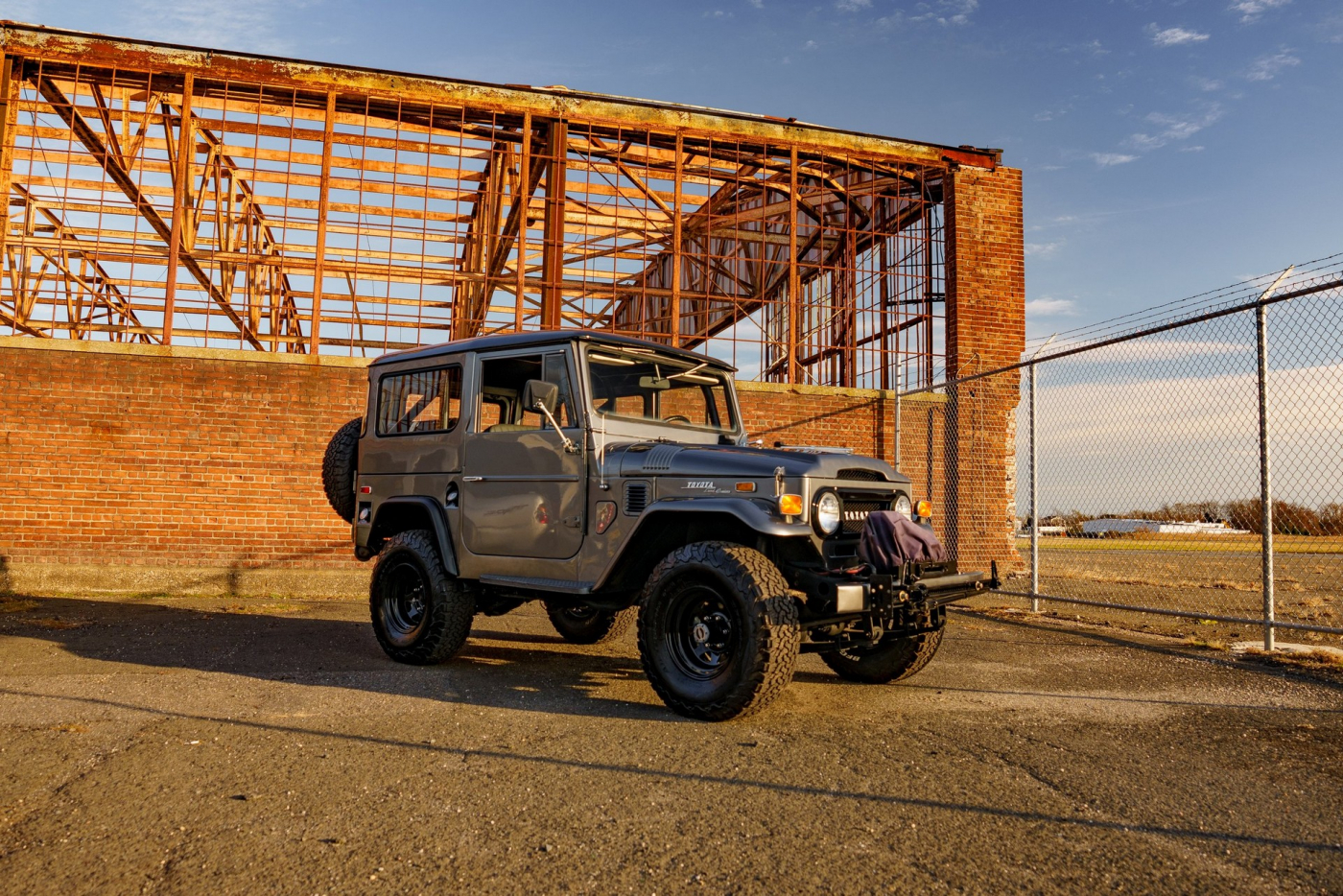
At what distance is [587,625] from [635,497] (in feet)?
8.28

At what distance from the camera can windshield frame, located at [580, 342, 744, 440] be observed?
18.5 feet

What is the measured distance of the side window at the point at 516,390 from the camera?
5.67 metres

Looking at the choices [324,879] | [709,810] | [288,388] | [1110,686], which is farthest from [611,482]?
[288,388]

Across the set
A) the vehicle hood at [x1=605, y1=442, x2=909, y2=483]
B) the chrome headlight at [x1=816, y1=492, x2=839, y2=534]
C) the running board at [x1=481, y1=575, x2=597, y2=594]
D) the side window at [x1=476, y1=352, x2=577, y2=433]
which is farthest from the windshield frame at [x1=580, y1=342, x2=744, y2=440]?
the chrome headlight at [x1=816, y1=492, x2=839, y2=534]

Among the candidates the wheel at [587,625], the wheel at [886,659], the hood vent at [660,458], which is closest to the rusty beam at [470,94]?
the wheel at [587,625]

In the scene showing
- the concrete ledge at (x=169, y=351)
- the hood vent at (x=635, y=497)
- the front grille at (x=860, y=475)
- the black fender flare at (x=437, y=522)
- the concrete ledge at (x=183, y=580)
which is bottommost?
the concrete ledge at (x=183, y=580)

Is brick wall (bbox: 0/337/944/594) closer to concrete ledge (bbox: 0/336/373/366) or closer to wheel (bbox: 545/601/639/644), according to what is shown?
concrete ledge (bbox: 0/336/373/366)

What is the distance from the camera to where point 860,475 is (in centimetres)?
522

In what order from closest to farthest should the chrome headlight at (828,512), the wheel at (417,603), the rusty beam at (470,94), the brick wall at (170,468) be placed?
the chrome headlight at (828,512) → the wheel at (417,603) → the brick wall at (170,468) → the rusty beam at (470,94)

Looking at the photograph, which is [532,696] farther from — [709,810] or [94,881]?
[94,881]

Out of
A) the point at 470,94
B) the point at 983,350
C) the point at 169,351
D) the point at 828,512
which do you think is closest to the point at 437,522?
the point at 828,512

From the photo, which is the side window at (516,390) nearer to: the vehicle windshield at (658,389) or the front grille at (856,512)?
the vehicle windshield at (658,389)

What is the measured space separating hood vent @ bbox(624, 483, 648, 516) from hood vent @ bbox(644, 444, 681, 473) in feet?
0.35

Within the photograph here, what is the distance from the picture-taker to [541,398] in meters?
5.29
